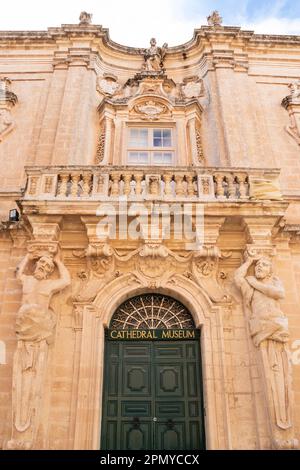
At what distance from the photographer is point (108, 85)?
1348cm

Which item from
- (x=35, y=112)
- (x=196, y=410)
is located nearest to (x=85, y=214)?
(x=196, y=410)

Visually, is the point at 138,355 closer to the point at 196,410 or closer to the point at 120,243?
the point at 196,410

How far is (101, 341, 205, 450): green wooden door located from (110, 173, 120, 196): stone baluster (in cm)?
285

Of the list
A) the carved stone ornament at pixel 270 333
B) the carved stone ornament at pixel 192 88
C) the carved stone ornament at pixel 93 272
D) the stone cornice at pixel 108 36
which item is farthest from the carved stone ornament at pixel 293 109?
the carved stone ornament at pixel 93 272

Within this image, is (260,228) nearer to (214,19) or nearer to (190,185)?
(190,185)

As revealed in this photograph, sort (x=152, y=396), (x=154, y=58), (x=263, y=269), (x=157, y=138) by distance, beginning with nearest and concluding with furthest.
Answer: (x=152, y=396) < (x=263, y=269) < (x=157, y=138) < (x=154, y=58)

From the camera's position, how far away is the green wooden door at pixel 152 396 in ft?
23.9

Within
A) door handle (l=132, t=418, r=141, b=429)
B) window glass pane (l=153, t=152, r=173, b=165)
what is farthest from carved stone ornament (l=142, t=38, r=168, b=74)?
door handle (l=132, t=418, r=141, b=429)

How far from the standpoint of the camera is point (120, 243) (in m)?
8.62

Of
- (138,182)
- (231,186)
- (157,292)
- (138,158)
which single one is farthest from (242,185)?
(138,158)

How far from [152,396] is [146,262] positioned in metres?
2.44

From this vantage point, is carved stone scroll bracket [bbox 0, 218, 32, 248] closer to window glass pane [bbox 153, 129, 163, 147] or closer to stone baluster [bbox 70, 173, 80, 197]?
stone baluster [bbox 70, 173, 80, 197]
